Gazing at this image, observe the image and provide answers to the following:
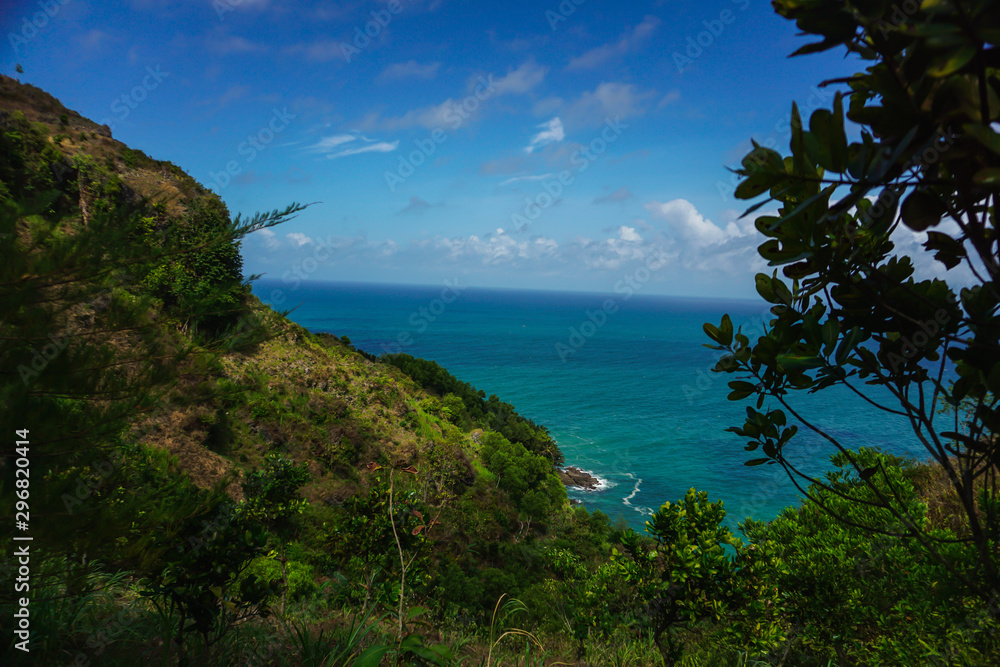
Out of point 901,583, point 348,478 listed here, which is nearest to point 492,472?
point 348,478

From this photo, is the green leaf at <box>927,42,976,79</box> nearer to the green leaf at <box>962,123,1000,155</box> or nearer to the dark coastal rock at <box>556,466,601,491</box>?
the green leaf at <box>962,123,1000,155</box>

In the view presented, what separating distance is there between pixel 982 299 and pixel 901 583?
3.86m

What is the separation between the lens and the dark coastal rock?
29750mm

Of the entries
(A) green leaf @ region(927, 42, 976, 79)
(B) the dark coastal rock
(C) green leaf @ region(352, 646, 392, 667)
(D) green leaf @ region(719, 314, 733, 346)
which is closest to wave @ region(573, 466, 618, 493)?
(B) the dark coastal rock

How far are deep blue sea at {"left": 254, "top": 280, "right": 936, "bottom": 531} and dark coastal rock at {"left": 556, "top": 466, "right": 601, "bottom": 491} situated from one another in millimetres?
703

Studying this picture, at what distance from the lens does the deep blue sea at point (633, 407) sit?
29797mm

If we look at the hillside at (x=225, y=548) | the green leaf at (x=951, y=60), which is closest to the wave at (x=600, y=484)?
the hillside at (x=225, y=548)

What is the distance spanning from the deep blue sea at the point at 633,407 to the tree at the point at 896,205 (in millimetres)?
206

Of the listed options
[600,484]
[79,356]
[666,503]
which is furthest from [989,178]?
[600,484]

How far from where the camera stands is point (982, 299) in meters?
1.00

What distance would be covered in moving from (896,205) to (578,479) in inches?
1250

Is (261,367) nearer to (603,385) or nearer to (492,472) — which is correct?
(492,472)

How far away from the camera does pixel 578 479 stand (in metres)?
30.4

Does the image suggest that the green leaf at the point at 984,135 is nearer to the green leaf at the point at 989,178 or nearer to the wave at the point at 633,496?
the green leaf at the point at 989,178
